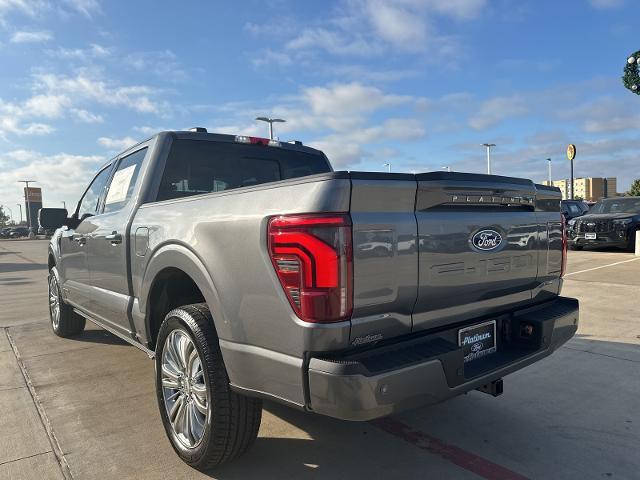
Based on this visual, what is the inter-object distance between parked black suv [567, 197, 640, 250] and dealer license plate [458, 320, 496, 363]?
1258cm

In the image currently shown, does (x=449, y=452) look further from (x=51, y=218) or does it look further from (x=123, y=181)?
(x=51, y=218)

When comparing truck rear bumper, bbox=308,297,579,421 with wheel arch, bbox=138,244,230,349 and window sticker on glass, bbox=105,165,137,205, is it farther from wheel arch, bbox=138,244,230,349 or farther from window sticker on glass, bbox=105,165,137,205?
window sticker on glass, bbox=105,165,137,205

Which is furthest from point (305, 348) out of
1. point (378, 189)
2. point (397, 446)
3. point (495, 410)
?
point (495, 410)

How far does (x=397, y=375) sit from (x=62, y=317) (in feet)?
15.8

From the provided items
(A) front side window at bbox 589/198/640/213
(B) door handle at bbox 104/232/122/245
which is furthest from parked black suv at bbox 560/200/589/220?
(B) door handle at bbox 104/232/122/245

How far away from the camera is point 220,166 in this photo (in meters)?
3.78

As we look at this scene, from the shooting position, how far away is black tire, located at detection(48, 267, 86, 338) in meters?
5.52

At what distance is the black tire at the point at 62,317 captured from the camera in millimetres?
5519

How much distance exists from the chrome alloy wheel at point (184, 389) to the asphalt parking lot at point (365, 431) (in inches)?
8.7

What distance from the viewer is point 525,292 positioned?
9.48ft

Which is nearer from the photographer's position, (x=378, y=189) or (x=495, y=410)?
(x=378, y=189)

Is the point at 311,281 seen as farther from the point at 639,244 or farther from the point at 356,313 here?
the point at 639,244

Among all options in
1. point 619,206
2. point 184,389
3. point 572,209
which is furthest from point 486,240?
point 572,209

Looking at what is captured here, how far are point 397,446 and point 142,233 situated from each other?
82.8 inches
